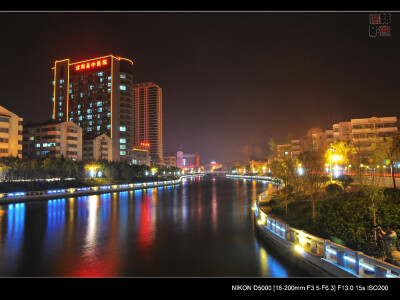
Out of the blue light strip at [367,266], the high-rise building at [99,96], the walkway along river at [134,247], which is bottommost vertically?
the walkway along river at [134,247]

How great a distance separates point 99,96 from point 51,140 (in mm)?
41810

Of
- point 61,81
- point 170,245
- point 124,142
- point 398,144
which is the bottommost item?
point 170,245

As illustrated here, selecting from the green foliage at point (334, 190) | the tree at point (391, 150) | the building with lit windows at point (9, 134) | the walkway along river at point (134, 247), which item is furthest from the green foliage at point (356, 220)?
the building with lit windows at point (9, 134)

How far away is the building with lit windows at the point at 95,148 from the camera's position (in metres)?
100

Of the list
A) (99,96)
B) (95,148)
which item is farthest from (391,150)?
(99,96)

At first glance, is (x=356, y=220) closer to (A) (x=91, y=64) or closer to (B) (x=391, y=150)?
(B) (x=391, y=150)

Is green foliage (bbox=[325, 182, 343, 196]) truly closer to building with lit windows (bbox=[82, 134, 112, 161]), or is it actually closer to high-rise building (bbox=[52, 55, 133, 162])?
building with lit windows (bbox=[82, 134, 112, 161])

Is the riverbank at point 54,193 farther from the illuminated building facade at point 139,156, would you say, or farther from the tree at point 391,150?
the illuminated building facade at point 139,156

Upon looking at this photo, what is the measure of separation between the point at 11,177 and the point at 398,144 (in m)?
61.8

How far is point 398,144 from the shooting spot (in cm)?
2495

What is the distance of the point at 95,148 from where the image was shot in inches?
3964

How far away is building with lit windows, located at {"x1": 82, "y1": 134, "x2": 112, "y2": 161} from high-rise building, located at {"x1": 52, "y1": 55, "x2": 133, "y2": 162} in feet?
31.3

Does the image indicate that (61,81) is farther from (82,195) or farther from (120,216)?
(120,216)
